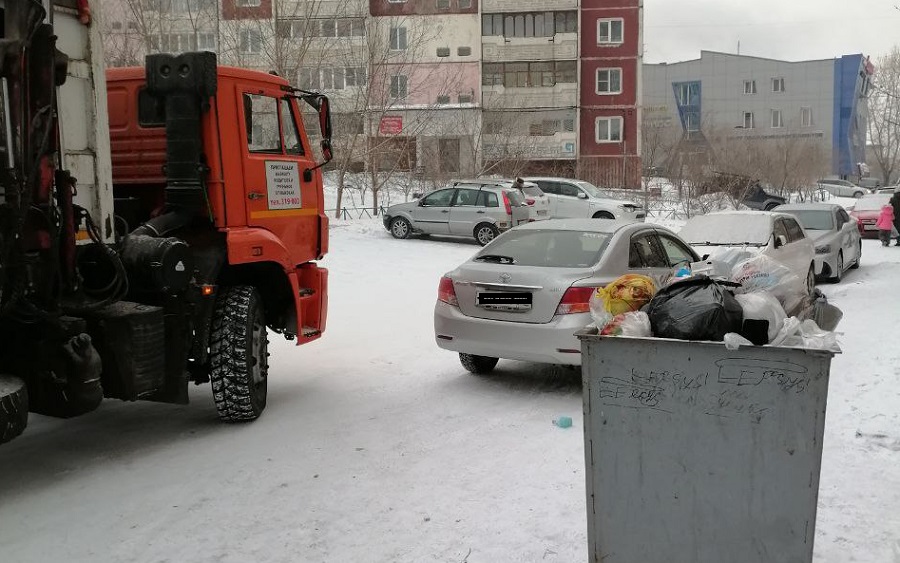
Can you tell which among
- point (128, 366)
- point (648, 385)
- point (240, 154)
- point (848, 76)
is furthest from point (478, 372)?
point (848, 76)

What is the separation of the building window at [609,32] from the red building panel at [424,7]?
7.58 metres

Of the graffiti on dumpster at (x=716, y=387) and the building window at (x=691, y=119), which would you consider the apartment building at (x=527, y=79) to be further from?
the graffiti on dumpster at (x=716, y=387)

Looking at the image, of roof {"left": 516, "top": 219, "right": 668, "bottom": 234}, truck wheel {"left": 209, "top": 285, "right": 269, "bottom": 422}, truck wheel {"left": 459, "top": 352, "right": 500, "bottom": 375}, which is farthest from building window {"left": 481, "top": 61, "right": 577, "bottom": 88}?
truck wheel {"left": 209, "top": 285, "right": 269, "bottom": 422}

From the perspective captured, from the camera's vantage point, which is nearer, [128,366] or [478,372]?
[128,366]

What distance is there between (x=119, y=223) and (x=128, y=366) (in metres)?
1.08

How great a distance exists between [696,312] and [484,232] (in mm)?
18923

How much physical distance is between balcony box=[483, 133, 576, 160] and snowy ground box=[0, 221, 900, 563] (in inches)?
1174

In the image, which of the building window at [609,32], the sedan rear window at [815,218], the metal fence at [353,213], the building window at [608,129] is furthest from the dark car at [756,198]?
the sedan rear window at [815,218]

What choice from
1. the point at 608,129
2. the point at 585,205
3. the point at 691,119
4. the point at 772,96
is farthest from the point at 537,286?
the point at 772,96

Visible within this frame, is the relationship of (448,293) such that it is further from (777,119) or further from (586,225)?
→ (777,119)

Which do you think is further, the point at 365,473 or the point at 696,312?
the point at 365,473

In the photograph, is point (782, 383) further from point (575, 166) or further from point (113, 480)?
point (575, 166)

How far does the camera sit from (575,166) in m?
50.2

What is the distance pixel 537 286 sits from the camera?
734 cm
